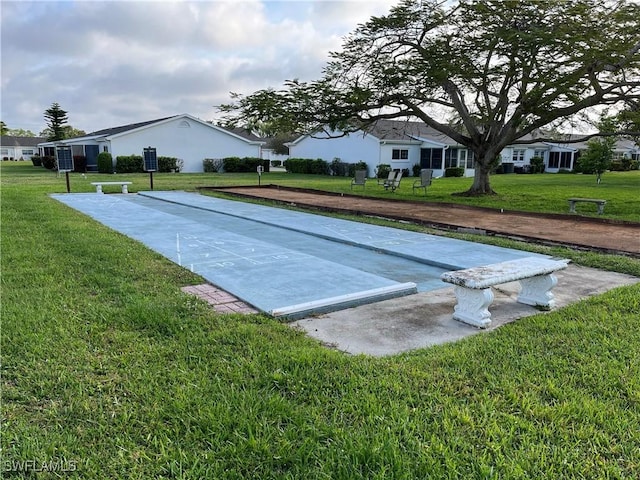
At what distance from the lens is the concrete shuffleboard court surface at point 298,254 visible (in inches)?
199

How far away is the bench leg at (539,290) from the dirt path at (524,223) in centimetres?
357

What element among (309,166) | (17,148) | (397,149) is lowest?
(309,166)

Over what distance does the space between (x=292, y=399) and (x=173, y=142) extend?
36.4m

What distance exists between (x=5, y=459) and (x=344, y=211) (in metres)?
11.0

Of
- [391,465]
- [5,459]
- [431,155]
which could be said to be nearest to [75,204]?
[5,459]

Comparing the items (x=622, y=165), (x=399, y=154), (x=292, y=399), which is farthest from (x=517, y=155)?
(x=292, y=399)

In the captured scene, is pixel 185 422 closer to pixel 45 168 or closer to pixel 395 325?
pixel 395 325

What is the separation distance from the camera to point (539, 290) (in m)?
4.70

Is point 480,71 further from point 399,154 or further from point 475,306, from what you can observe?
point 399,154

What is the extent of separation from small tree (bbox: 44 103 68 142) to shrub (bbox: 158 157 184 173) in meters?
29.3

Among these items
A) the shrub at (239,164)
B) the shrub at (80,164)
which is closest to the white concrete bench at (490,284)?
the shrub at (239,164)

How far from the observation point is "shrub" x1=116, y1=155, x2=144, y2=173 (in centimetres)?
3269

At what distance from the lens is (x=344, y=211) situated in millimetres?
12875

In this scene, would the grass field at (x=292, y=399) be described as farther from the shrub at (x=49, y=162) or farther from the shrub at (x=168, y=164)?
the shrub at (x=49, y=162)
